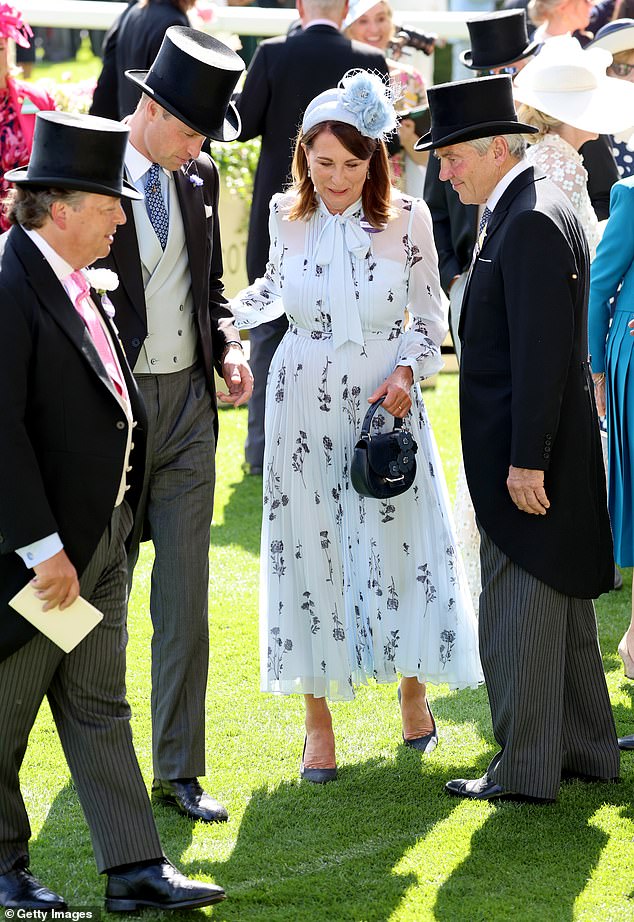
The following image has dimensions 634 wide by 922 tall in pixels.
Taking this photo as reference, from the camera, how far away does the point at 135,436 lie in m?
3.38

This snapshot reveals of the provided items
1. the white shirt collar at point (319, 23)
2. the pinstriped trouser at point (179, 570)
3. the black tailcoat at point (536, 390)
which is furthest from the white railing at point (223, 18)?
the black tailcoat at point (536, 390)

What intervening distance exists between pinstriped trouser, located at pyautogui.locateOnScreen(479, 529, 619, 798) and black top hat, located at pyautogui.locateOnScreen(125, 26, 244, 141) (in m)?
1.47

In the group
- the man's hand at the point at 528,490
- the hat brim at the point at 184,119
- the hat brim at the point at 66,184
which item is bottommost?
the man's hand at the point at 528,490

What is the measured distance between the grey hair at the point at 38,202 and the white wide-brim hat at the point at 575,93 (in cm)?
210

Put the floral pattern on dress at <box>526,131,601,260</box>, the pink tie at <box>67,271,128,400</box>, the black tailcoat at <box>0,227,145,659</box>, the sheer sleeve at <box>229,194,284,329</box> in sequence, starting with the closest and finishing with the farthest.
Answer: the black tailcoat at <box>0,227,145,659</box> → the pink tie at <box>67,271,128,400</box> → the sheer sleeve at <box>229,194,284,329</box> → the floral pattern on dress at <box>526,131,601,260</box>

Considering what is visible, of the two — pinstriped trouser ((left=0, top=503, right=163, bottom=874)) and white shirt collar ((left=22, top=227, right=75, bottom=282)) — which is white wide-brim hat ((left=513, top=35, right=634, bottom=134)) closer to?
white shirt collar ((left=22, top=227, right=75, bottom=282))

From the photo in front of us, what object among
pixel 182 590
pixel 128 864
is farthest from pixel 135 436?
pixel 128 864

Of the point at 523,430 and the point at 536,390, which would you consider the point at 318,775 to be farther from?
the point at 536,390

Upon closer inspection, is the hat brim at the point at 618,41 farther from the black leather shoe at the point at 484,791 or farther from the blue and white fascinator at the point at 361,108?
the black leather shoe at the point at 484,791

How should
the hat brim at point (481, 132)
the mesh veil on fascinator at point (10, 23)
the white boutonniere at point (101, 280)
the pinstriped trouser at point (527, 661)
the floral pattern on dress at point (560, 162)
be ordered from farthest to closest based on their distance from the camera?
the mesh veil on fascinator at point (10, 23)
the floral pattern on dress at point (560, 162)
the pinstriped trouser at point (527, 661)
the hat brim at point (481, 132)
the white boutonniere at point (101, 280)

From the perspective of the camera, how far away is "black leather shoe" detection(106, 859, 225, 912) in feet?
10.6

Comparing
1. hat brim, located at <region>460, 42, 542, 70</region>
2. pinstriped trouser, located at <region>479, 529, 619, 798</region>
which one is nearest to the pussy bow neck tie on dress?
pinstriped trouser, located at <region>479, 529, 619, 798</region>

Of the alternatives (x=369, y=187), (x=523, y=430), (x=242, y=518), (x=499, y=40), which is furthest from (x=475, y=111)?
(x=242, y=518)

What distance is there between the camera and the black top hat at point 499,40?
604 cm
